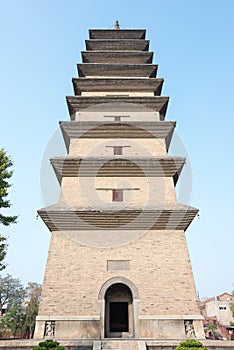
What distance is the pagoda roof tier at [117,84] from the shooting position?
16797mm

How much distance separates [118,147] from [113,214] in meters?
4.11

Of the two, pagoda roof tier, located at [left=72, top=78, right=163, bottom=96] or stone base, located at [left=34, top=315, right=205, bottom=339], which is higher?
pagoda roof tier, located at [left=72, top=78, right=163, bottom=96]

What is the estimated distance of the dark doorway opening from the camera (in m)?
12.2

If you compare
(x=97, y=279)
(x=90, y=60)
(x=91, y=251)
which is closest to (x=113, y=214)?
(x=91, y=251)

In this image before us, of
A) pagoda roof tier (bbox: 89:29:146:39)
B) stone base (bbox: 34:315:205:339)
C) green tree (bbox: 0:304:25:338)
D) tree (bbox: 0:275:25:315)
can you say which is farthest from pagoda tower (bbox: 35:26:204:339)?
tree (bbox: 0:275:25:315)

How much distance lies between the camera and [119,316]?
41.0ft

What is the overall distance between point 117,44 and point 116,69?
2.73 meters

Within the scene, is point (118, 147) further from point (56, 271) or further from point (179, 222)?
point (56, 271)

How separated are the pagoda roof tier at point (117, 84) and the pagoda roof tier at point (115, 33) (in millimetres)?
5023

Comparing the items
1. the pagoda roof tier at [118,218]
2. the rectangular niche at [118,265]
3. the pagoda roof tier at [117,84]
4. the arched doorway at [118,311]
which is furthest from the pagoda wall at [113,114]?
the arched doorway at [118,311]

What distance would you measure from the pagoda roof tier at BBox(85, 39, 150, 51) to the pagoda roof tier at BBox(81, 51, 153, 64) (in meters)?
1.26

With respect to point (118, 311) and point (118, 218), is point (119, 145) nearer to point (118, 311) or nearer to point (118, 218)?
point (118, 218)

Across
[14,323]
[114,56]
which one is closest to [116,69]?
[114,56]

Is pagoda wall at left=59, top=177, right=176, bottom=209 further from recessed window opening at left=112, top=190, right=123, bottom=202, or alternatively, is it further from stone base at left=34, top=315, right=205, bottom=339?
stone base at left=34, top=315, right=205, bottom=339
